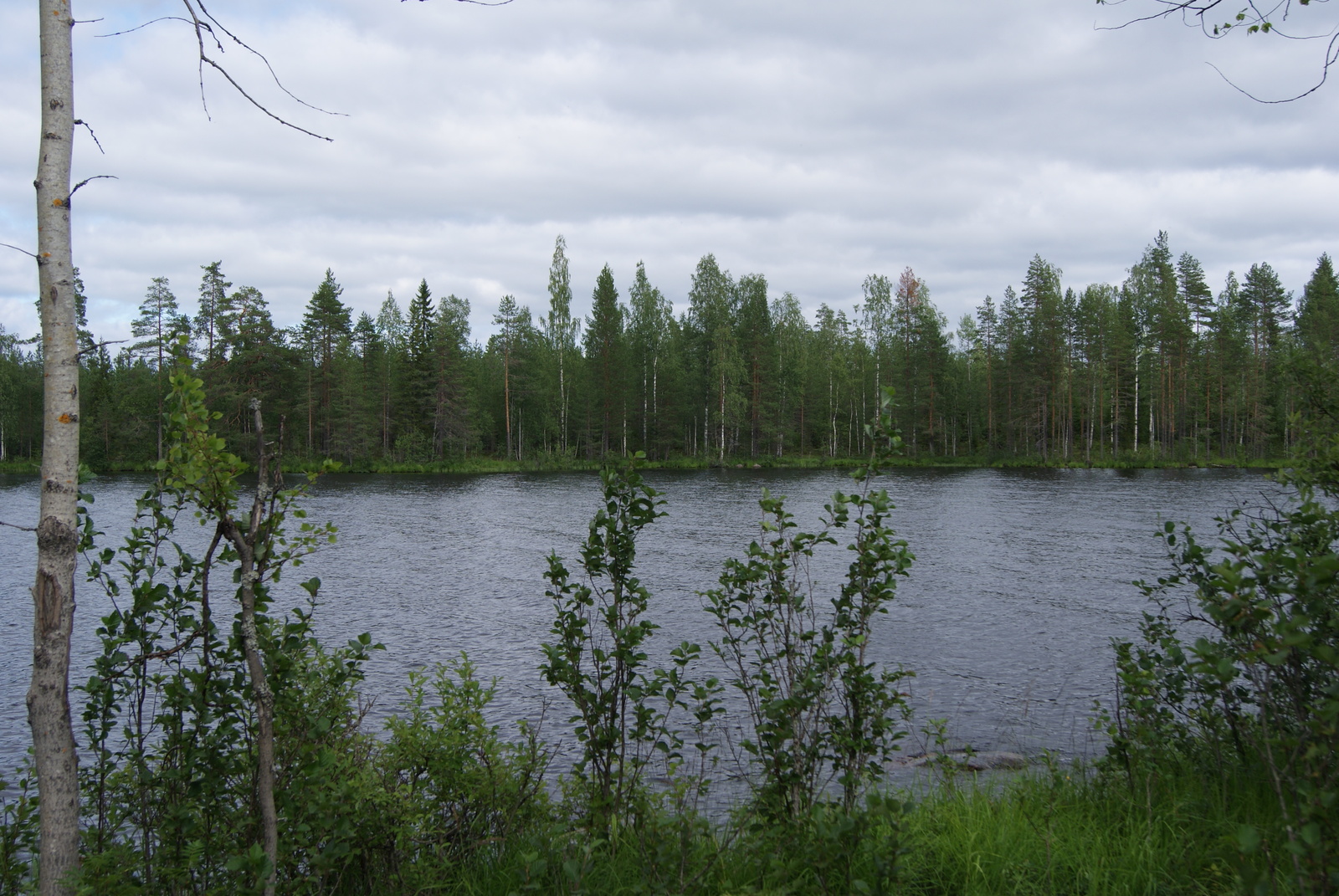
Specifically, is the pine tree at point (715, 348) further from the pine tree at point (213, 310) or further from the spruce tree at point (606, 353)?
the pine tree at point (213, 310)

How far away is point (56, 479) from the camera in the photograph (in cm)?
313

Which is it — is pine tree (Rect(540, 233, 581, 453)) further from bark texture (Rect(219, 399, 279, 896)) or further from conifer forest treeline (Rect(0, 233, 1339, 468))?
bark texture (Rect(219, 399, 279, 896))

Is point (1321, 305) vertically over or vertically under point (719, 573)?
over

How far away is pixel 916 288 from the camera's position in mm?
72812

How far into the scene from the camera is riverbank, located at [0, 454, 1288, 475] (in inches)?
2247

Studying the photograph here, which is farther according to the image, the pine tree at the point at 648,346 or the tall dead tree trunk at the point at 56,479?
the pine tree at the point at 648,346

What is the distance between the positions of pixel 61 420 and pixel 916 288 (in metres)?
74.8

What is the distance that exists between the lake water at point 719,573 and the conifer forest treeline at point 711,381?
18.8 metres

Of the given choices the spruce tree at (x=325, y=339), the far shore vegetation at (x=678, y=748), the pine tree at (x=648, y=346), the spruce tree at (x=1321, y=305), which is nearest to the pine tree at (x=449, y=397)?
the spruce tree at (x=325, y=339)

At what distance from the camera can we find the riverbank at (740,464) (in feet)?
187

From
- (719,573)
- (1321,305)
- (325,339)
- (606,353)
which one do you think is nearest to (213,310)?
(325,339)

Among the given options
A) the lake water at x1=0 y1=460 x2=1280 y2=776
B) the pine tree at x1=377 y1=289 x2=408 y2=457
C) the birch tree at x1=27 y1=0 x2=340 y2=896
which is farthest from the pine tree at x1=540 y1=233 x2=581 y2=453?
the birch tree at x1=27 y1=0 x2=340 y2=896

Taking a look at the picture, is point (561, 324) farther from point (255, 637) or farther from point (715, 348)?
point (255, 637)

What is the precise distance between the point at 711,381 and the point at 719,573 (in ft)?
140
